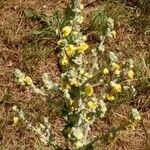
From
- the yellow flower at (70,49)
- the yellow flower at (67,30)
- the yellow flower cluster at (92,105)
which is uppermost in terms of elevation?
the yellow flower at (67,30)

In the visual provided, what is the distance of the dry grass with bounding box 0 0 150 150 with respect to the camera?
3.25 metres

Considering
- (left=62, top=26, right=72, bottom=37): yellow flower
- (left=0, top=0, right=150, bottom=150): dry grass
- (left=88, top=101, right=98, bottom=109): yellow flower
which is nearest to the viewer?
(left=62, top=26, right=72, bottom=37): yellow flower

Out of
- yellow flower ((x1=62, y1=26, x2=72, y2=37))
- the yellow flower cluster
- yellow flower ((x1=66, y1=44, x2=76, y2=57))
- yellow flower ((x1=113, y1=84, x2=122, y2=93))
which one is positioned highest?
yellow flower ((x1=62, y1=26, x2=72, y2=37))

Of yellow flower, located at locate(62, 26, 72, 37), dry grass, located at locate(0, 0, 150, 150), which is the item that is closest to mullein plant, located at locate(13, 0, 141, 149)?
yellow flower, located at locate(62, 26, 72, 37)

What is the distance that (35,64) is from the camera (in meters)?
3.62

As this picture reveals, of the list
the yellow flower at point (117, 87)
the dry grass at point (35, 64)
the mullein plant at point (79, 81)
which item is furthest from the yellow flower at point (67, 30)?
the dry grass at point (35, 64)

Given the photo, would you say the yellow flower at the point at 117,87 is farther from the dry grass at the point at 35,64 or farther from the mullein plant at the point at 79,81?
the dry grass at the point at 35,64

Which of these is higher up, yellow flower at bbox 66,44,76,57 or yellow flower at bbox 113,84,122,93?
yellow flower at bbox 66,44,76,57

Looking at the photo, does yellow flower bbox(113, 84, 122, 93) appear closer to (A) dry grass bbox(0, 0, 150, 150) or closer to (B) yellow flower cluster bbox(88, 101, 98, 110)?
(B) yellow flower cluster bbox(88, 101, 98, 110)

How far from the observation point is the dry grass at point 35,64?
325 centimetres

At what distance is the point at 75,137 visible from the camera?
2152mm

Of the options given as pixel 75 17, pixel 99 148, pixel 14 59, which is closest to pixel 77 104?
pixel 75 17

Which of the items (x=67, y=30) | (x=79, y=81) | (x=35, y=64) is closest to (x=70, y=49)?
(x=67, y=30)

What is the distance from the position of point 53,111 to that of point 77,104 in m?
1.15
